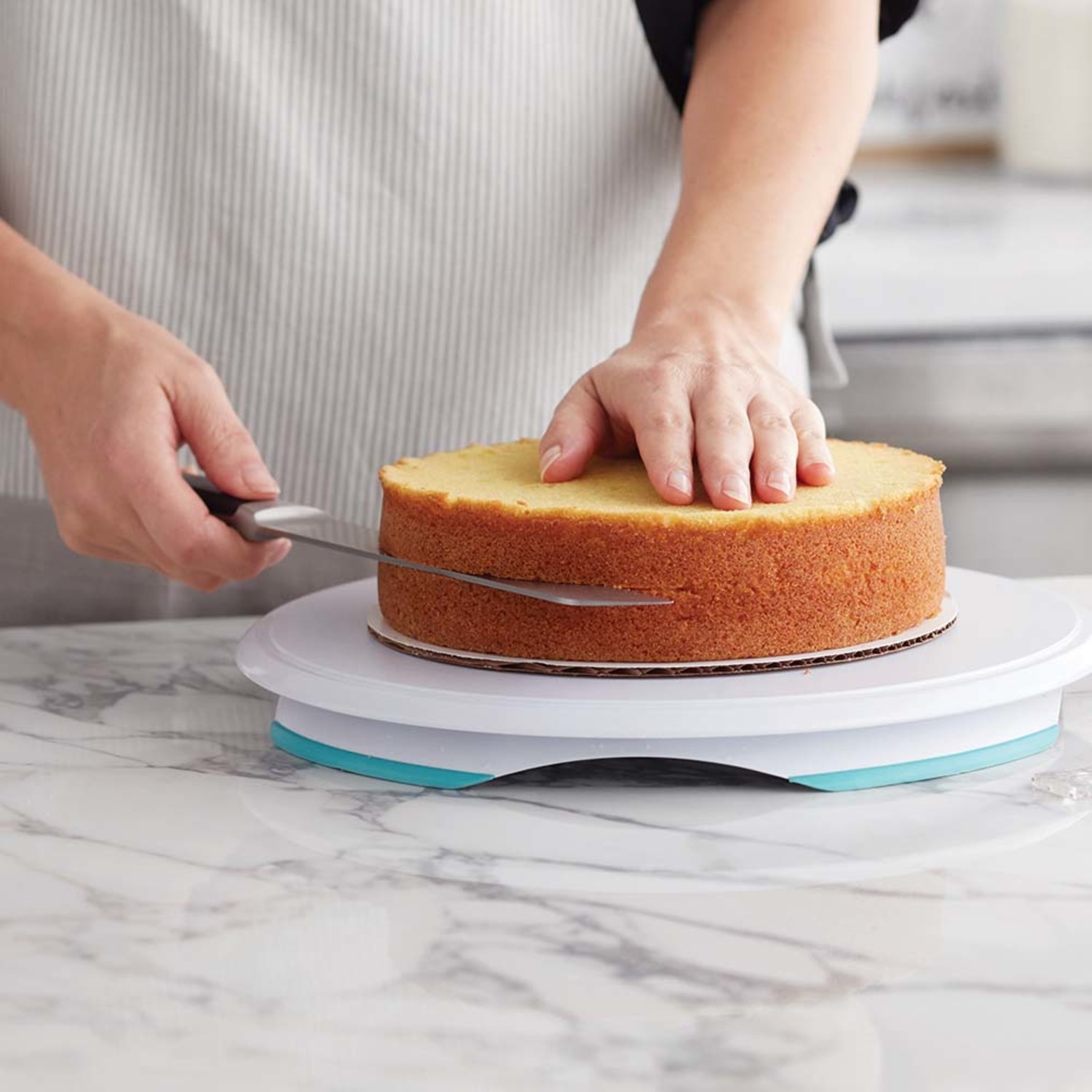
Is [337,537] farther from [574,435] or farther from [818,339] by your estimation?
[818,339]

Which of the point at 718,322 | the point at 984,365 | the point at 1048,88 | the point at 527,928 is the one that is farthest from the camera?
the point at 1048,88

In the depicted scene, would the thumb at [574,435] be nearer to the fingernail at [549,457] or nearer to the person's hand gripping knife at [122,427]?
the fingernail at [549,457]

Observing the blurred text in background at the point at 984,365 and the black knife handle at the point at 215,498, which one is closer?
the black knife handle at the point at 215,498

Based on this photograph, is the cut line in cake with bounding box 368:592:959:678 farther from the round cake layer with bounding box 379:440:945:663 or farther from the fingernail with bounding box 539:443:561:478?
the fingernail with bounding box 539:443:561:478

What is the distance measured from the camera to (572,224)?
1.33 metres

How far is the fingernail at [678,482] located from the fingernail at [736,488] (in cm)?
2

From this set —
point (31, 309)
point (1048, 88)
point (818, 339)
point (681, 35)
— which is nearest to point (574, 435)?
point (31, 309)

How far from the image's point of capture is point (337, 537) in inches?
33.1

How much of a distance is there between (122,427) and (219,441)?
0.06 meters

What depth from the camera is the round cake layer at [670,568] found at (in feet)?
2.56

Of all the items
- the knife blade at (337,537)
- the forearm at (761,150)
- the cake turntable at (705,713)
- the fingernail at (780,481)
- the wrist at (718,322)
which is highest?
the forearm at (761,150)

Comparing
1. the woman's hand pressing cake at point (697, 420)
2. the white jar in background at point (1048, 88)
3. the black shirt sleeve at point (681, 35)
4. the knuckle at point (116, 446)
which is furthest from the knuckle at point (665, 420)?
the white jar in background at point (1048, 88)

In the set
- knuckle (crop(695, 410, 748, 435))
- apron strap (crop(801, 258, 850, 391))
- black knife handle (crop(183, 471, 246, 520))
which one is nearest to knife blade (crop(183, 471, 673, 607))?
black knife handle (crop(183, 471, 246, 520))

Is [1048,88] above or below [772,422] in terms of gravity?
above
